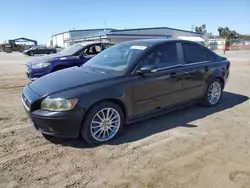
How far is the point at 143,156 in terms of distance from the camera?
11.6 ft

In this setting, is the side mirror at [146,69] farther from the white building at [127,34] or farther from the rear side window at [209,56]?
the white building at [127,34]

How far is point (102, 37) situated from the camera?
36.8 m

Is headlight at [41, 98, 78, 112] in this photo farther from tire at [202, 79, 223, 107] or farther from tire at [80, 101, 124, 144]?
tire at [202, 79, 223, 107]

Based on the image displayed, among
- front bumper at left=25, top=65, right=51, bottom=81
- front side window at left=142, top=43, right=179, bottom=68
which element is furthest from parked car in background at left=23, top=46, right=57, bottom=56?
front side window at left=142, top=43, right=179, bottom=68

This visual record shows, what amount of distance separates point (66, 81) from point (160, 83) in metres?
1.66

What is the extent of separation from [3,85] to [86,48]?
324cm

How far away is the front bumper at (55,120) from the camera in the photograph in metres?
3.57

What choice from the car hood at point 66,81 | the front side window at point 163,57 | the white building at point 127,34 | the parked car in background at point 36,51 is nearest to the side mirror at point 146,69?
the front side window at point 163,57

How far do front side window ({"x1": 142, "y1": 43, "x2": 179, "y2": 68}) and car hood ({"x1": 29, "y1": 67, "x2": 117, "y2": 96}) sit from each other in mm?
817

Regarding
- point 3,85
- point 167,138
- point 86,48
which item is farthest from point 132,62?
point 3,85

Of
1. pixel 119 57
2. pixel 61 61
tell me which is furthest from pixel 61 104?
pixel 61 61

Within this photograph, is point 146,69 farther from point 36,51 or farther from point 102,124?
point 36,51

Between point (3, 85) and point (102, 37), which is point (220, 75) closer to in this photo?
point (3, 85)

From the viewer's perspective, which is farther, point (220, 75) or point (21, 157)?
point (220, 75)
